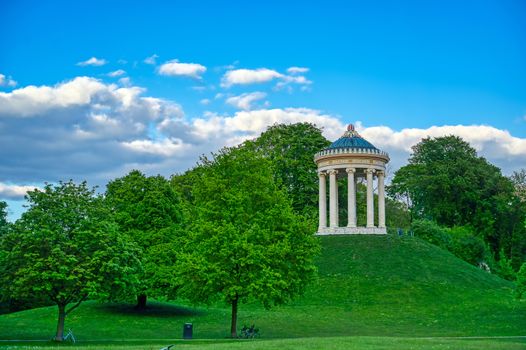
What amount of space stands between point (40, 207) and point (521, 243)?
7589cm

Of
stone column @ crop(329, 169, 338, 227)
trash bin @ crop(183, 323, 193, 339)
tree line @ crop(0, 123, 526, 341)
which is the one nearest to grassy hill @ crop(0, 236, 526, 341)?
trash bin @ crop(183, 323, 193, 339)

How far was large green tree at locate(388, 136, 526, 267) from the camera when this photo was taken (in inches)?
3482

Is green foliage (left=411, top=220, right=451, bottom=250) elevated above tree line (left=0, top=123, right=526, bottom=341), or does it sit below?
above

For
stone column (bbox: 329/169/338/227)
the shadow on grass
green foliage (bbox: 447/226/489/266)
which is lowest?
the shadow on grass

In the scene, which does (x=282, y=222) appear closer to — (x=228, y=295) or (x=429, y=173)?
(x=228, y=295)

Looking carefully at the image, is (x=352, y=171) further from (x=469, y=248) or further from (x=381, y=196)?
(x=469, y=248)

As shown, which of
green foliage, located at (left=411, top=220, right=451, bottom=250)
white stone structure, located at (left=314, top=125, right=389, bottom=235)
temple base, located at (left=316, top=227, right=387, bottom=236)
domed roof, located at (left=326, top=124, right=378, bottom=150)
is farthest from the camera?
green foliage, located at (left=411, top=220, right=451, bottom=250)

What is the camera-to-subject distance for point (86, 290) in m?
32.9

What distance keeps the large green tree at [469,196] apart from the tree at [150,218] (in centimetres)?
5096

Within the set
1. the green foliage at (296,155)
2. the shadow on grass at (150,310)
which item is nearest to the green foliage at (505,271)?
the green foliage at (296,155)

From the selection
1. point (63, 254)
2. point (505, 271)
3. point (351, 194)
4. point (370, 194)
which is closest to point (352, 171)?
point (351, 194)

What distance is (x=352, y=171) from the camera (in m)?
68.4

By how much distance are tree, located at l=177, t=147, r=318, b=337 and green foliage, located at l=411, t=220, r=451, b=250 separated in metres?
43.5

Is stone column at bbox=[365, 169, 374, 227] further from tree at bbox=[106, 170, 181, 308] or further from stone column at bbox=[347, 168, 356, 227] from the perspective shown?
tree at bbox=[106, 170, 181, 308]
